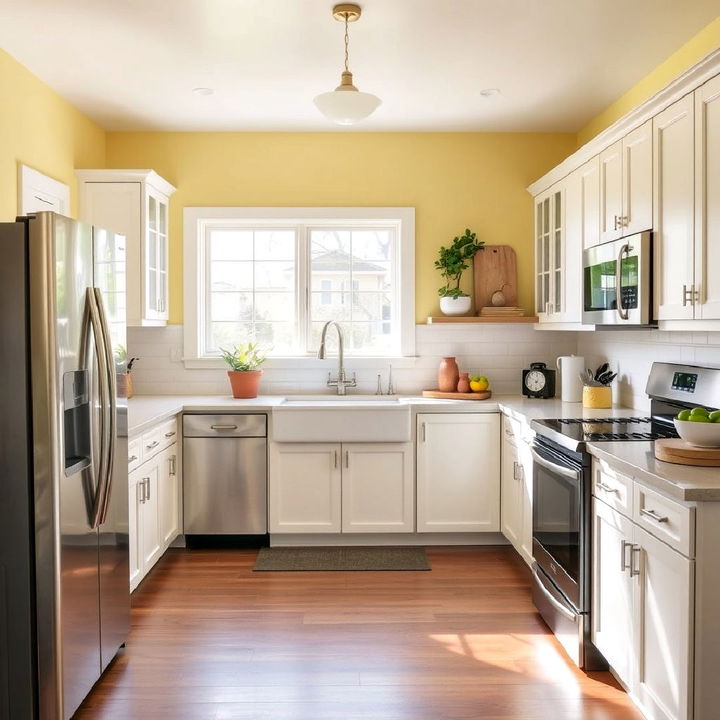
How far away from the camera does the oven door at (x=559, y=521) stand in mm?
2802

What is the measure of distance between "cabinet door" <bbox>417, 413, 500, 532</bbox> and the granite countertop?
5.32 feet

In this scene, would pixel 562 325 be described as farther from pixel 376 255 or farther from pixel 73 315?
pixel 73 315

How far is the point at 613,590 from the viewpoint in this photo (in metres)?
2.56

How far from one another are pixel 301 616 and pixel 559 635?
115 cm

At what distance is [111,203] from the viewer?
434 cm

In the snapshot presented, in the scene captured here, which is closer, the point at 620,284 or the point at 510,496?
the point at 620,284

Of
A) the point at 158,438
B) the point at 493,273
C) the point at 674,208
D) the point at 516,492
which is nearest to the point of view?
the point at 674,208

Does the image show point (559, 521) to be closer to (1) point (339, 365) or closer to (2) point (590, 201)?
(2) point (590, 201)

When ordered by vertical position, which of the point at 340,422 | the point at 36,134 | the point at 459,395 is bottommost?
the point at 340,422

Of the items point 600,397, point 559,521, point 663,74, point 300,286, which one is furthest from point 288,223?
point 559,521

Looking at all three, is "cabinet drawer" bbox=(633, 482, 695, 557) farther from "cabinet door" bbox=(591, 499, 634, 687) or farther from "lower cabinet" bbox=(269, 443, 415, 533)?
"lower cabinet" bbox=(269, 443, 415, 533)

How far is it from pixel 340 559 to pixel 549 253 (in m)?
2.24

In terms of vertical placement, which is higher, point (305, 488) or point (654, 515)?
point (654, 515)

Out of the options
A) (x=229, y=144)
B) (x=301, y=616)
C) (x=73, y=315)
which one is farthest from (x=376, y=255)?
(x=73, y=315)
